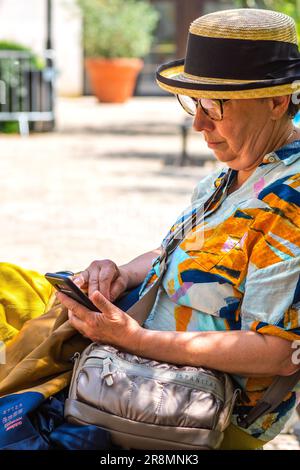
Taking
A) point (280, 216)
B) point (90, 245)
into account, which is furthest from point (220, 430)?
point (90, 245)

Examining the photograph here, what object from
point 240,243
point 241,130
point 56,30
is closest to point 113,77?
point 56,30

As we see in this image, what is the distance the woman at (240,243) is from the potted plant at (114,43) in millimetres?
18184

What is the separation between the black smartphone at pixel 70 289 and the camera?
242cm

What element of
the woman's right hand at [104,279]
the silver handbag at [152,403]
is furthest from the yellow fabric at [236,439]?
the woman's right hand at [104,279]

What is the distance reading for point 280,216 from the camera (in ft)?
7.68

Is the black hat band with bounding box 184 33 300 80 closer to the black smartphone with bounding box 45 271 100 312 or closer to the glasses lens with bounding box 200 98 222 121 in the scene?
the glasses lens with bounding box 200 98 222 121

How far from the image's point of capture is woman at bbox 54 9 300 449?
2.30 metres

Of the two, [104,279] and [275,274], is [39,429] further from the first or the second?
[275,274]

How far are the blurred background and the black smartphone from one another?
1.78m

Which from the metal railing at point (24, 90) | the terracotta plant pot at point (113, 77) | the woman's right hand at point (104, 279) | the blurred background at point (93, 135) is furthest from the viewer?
the terracotta plant pot at point (113, 77)

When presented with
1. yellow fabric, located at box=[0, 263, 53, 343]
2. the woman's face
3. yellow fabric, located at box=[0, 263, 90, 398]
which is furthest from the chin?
yellow fabric, located at box=[0, 263, 53, 343]

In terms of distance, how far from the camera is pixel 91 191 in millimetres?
9758

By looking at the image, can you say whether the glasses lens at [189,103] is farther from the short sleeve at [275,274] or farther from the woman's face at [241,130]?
the short sleeve at [275,274]

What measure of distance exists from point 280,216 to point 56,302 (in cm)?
82
